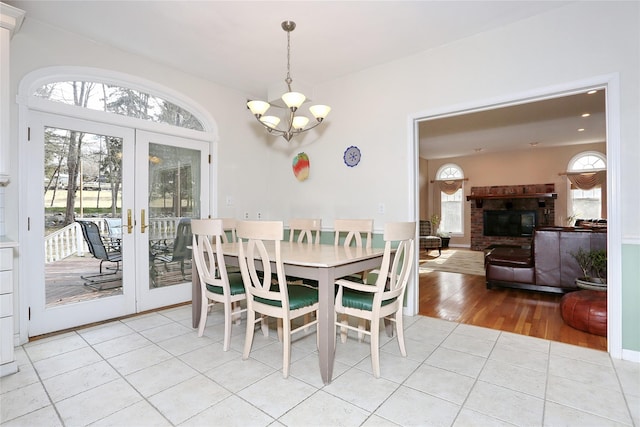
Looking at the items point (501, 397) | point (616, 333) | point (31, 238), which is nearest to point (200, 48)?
point (31, 238)

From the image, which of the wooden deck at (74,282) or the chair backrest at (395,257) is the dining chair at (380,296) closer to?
the chair backrest at (395,257)

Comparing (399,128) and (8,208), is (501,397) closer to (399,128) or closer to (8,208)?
(399,128)

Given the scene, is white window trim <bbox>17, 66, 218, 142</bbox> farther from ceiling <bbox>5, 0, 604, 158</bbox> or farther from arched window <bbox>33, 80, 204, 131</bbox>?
ceiling <bbox>5, 0, 604, 158</bbox>

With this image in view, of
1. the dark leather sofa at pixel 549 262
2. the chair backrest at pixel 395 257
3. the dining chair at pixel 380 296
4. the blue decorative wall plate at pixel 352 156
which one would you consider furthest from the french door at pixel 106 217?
the dark leather sofa at pixel 549 262

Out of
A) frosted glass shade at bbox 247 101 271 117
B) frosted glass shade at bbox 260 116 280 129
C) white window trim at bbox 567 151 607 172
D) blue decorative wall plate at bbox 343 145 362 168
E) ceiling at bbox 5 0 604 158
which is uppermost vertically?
ceiling at bbox 5 0 604 158

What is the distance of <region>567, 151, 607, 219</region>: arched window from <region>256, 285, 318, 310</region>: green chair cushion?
8.35 metres

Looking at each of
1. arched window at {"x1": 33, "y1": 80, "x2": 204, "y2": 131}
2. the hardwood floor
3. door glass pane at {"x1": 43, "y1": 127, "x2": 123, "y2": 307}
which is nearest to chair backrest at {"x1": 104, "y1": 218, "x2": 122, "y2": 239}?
door glass pane at {"x1": 43, "y1": 127, "x2": 123, "y2": 307}

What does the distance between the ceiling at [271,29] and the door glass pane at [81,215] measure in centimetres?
99

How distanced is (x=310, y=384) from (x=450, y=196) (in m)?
9.00

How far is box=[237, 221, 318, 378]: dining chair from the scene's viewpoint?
6.78 feet

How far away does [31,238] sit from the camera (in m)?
2.71

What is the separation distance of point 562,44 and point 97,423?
4013 mm

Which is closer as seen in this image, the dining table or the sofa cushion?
the dining table

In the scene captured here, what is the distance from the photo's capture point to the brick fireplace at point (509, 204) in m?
8.25
